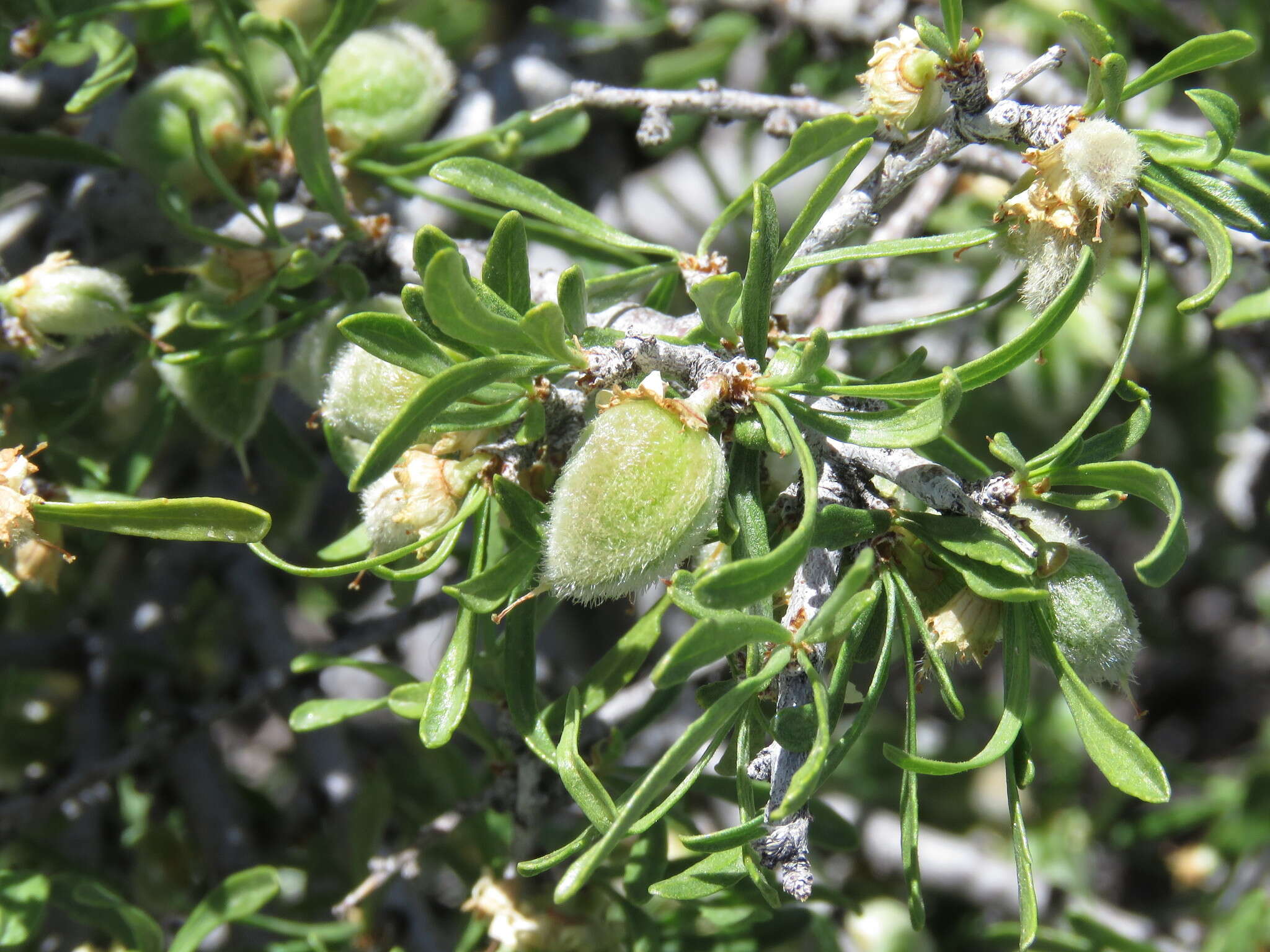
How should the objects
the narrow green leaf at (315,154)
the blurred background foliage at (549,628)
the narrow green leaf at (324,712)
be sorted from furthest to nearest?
1. the blurred background foliage at (549,628)
2. the narrow green leaf at (324,712)
3. the narrow green leaf at (315,154)

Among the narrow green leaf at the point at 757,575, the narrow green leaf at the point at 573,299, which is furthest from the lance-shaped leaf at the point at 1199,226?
the narrow green leaf at the point at 573,299

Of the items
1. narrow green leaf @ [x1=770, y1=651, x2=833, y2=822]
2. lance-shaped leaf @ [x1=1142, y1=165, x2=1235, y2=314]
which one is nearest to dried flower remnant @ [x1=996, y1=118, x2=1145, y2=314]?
lance-shaped leaf @ [x1=1142, y1=165, x2=1235, y2=314]

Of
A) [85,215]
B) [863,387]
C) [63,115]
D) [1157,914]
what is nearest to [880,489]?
[863,387]

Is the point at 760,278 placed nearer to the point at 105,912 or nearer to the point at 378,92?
the point at 378,92

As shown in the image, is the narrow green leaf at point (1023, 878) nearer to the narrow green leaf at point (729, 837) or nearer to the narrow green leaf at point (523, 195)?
the narrow green leaf at point (729, 837)

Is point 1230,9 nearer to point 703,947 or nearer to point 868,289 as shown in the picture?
point 868,289
